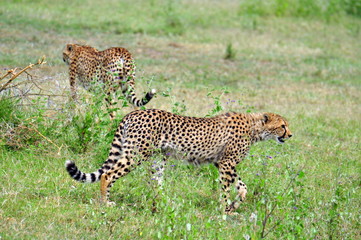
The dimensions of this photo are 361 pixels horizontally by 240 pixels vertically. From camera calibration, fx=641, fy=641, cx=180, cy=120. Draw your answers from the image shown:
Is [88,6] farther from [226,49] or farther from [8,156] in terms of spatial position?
[8,156]

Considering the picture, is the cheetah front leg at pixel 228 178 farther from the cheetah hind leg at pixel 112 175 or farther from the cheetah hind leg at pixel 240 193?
the cheetah hind leg at pixel 112 175

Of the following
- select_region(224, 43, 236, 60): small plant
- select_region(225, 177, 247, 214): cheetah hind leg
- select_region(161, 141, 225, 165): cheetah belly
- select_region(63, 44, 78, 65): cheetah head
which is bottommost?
select_region(224, 43, 236, 60): small plant

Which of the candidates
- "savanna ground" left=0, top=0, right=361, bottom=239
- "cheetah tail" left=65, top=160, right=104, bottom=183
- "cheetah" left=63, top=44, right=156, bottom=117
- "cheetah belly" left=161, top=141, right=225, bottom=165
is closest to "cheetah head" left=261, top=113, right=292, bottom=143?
"savanna ground" left=0, top=0, right=361, bottom=239

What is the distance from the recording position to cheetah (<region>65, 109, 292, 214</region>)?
5.42 m

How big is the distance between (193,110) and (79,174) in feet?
12.6

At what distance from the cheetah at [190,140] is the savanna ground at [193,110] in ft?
0.51

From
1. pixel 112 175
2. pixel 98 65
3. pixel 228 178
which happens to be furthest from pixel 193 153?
pixel 98 65

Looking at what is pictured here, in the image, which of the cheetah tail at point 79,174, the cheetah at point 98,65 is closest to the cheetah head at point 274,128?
the cheetah tail at point 79,174

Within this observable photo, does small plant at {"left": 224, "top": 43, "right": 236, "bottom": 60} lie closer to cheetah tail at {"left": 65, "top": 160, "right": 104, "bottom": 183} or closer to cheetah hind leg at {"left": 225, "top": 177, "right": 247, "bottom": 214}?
cheetah hind leg at {"left": 225, "top": 177, "right": 247, "bottom": 214}

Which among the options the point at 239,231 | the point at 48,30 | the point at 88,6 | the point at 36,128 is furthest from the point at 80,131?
the point at 88,6

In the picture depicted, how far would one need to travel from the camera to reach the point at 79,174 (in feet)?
16.9

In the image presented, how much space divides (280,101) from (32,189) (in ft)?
18.8

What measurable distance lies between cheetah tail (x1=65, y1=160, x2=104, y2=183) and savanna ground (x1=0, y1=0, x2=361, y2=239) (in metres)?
0.18

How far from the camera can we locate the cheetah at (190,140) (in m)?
5.42
